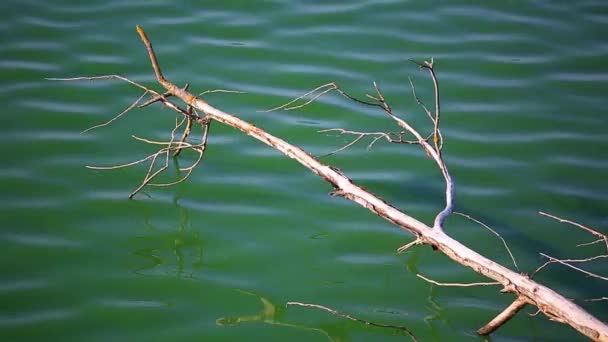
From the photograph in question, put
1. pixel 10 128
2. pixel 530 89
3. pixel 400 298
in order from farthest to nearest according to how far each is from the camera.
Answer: pixel 530 89
pixel 10 128
pixel 400 298

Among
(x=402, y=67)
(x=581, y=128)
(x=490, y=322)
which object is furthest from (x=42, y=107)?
(x=581, y=128)

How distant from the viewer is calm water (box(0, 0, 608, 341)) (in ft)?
10.9

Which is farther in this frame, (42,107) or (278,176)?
(42,107)

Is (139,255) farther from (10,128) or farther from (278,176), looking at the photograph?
(10,128)

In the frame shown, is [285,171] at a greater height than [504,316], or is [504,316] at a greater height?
[285,171]

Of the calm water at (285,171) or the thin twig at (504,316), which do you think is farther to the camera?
the calm water at (285,171)

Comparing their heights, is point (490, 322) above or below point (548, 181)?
below

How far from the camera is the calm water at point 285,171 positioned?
3.31 meters

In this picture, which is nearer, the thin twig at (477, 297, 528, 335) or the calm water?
the thin twig at (477, 297, 528, 335)

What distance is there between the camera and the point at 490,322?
3.08 meters

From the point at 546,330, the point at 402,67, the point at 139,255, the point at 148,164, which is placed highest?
the point at 402,67

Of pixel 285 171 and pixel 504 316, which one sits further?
pixel 285 171

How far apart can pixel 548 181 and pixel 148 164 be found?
90.6 inches

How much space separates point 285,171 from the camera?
4176 millimetres
